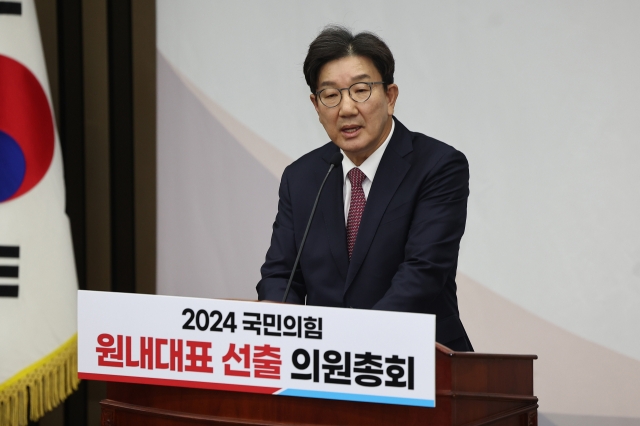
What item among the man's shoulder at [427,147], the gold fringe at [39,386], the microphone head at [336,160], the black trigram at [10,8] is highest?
the black trigram at [10,8]

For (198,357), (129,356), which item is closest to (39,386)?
(129,356)

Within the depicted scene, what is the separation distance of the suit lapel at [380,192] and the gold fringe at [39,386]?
1.56 meters

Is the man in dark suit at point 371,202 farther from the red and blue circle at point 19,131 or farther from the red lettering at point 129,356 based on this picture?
the red and blue circle at point 19,131

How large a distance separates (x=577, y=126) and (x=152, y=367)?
89.1 inches

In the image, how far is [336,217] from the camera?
1896 millimetres

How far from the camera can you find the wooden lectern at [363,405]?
1.36 metres

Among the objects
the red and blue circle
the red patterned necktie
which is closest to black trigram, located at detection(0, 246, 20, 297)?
the red and blue circle

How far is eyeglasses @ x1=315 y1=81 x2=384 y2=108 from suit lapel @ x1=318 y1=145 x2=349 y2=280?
20cm

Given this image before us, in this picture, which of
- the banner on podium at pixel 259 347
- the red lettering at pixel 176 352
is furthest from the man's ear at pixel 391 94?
the red lettering at pixel 176 352

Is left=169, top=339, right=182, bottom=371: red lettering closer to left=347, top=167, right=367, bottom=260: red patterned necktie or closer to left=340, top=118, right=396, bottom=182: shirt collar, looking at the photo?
left=347, top=167, right=367, bottom=260: red patterned necktie

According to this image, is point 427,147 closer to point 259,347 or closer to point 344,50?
point 344,50

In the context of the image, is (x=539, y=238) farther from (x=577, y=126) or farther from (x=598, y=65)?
(x=598, y=65)

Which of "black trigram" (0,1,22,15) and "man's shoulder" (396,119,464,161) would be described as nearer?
"man's shoulder" (396,119,464,161)

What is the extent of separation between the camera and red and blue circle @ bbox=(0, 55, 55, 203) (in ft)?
9.41
